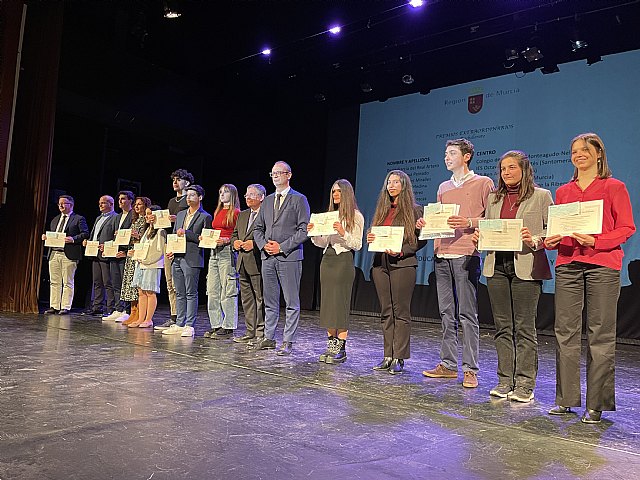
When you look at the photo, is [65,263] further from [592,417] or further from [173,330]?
[592,417]

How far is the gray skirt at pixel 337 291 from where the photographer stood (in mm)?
4352

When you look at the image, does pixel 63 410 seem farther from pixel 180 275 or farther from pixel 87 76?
pixel 87 76

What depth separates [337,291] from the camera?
4371 mm

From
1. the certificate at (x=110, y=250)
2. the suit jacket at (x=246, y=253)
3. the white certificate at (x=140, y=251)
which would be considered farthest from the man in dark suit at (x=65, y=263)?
the suit jacket at (x=246, y=253)

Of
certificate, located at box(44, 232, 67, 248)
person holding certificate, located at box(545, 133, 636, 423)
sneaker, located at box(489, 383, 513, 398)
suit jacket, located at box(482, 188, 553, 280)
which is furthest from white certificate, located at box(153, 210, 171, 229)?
person holding certificate, located at box(545, 133, 636, 423)

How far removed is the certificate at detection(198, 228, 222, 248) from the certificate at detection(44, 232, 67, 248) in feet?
7.99

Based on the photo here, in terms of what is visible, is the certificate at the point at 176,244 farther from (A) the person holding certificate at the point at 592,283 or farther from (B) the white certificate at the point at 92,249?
(A) the person holding certificate at the point at 592,283

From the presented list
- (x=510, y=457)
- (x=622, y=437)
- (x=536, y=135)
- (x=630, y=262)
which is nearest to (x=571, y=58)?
(x=536, y=135)

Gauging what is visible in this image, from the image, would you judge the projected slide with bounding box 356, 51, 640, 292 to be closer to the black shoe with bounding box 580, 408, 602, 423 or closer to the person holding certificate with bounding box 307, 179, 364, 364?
the person holding certificate with bounding box 307, 179, 364, 364

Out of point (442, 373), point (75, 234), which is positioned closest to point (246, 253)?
point (442, 373)

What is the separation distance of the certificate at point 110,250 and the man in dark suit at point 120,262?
2.3 inches

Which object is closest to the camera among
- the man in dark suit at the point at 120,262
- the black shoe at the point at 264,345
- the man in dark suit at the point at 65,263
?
the black shoe at the point at 264,345

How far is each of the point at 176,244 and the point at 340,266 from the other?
1962 millimetres

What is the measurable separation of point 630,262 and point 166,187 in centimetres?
747
